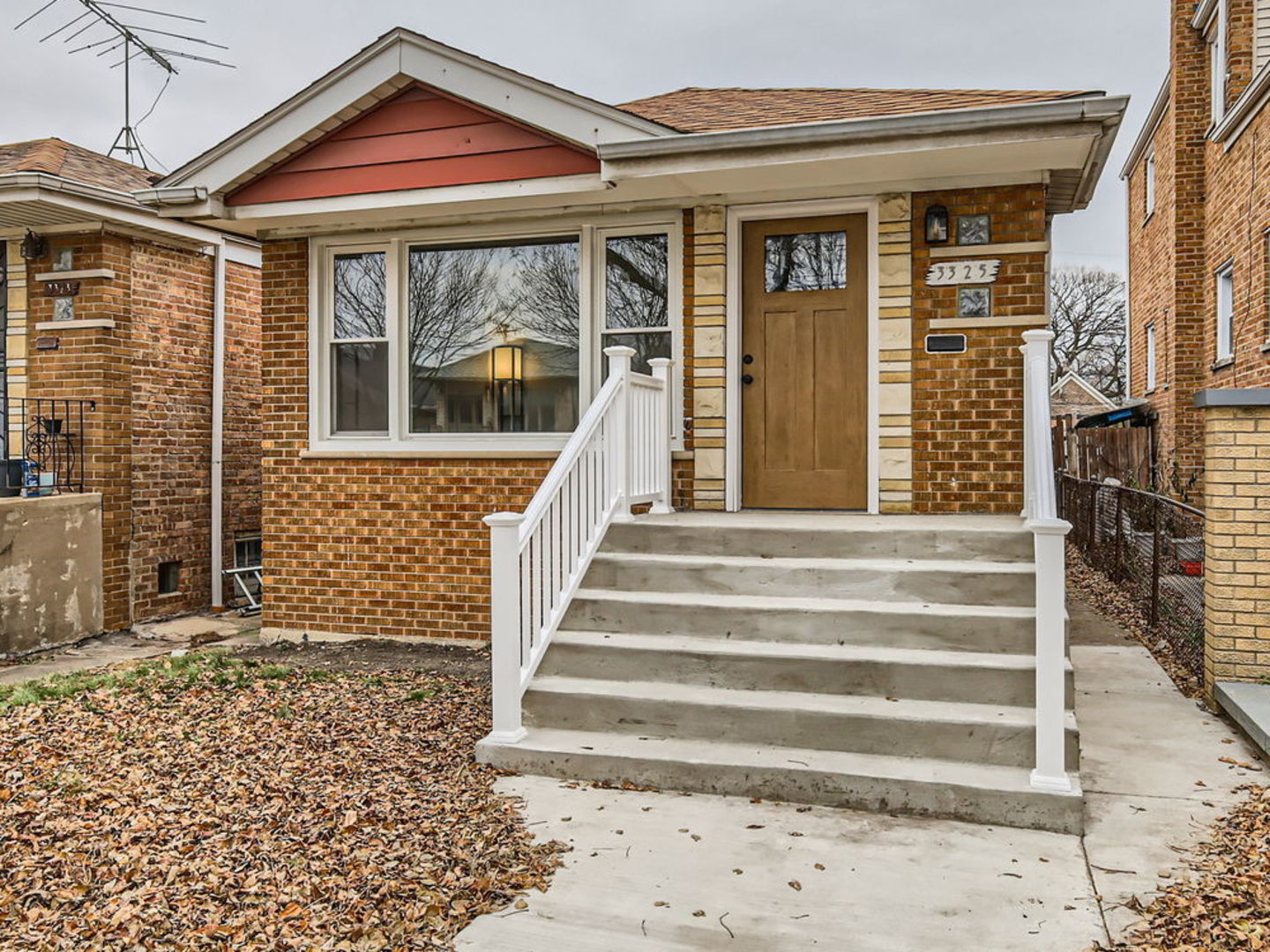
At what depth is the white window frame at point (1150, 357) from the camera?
1631 centimetres

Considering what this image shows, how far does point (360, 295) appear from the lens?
24.9ft

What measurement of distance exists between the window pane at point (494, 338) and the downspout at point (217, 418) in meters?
2.77

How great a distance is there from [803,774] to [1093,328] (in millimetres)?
35813

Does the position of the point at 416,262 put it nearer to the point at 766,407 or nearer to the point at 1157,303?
the point at 766,407

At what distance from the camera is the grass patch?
5750mm

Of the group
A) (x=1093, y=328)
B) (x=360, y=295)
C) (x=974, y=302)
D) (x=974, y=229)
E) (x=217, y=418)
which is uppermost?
(x=1093, y=328)

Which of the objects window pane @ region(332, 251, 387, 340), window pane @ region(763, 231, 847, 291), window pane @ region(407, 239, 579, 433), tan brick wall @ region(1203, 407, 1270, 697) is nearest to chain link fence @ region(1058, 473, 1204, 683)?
tan brick wall @ region(1203, 407, 1270, 697)

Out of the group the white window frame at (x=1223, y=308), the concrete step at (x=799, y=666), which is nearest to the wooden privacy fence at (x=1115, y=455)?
the white window frame at (x=1223, y=308)

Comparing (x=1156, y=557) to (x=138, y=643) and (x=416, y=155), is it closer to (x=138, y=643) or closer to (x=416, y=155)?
(x=416, y=155)

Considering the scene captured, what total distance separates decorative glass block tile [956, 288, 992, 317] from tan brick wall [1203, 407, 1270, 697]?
1.59 metres

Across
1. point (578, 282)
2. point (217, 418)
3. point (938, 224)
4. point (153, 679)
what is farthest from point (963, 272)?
point (217, 418)

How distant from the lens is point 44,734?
4.90 m

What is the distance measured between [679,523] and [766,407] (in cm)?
157

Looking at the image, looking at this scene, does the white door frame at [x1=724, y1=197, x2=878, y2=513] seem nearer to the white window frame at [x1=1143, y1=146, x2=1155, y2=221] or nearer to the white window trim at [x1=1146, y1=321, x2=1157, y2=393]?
the white window trim at [x1=1146, y1=321, x2=1157, y2=393]
